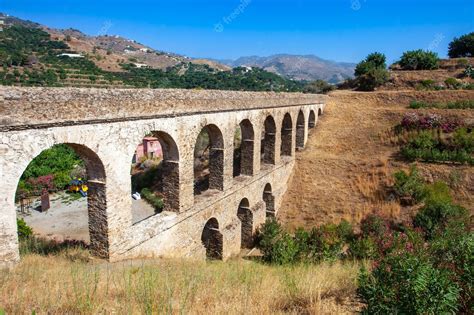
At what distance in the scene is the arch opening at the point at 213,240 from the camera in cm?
1181

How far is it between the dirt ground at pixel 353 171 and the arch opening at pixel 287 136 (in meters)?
1.21

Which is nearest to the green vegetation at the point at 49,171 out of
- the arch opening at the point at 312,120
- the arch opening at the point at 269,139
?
the arch opening at the point at 269,139

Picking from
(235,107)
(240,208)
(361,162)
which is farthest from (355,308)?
(361,162)

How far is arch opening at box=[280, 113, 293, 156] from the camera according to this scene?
1786 cm

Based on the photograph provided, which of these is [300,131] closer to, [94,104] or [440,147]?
[440,147]

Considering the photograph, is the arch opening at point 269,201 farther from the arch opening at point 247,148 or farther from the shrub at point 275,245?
the arch opening at point 247,148

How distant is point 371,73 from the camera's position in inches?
1209

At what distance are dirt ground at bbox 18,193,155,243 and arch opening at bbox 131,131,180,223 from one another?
5 cm

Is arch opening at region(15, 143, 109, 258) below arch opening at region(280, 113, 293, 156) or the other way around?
below

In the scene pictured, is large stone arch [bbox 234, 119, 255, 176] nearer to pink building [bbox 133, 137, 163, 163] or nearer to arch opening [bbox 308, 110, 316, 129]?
arch opening [bbox 308, 110, 316, 129]

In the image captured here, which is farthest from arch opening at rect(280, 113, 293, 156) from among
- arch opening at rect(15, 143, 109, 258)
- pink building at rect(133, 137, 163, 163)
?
pink building at rect(133, 137, 163, 163)

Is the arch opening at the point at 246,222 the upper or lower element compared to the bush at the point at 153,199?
upper

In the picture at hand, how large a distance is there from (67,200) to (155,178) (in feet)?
17.9

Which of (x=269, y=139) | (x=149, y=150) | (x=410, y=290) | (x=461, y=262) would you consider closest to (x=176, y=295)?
(x=410, y=290)
